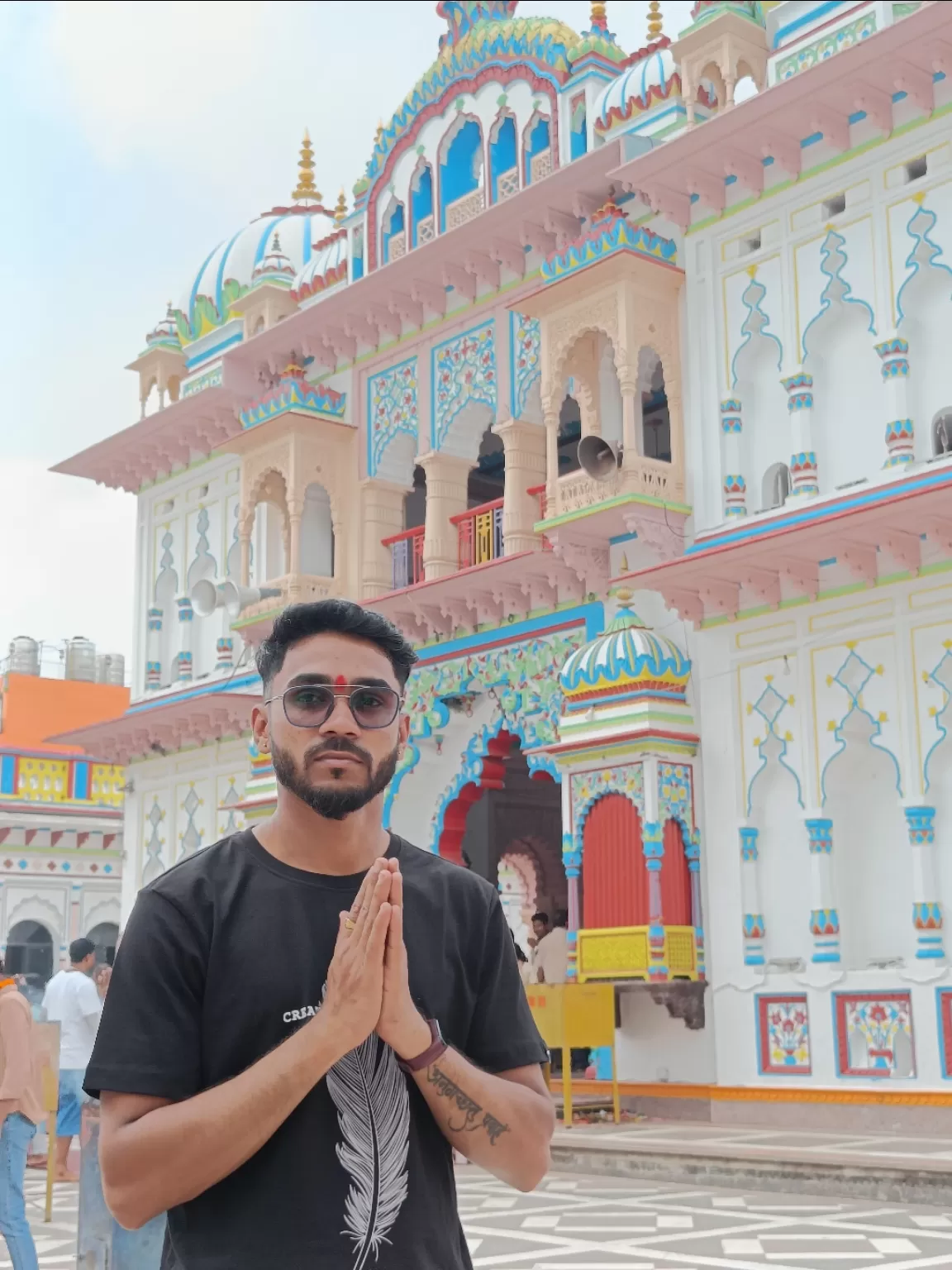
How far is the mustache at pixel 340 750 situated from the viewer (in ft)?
6.82

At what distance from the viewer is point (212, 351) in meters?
17.8

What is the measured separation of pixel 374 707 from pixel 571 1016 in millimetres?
8145

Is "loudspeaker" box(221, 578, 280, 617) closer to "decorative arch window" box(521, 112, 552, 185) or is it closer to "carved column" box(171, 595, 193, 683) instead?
"carved column" box(171, 595, 193, 683)

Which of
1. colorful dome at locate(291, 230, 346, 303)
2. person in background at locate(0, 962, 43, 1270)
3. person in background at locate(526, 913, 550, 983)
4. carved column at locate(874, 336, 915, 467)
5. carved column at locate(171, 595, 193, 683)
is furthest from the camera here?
carved column at locate(171, 595, 193, 683)

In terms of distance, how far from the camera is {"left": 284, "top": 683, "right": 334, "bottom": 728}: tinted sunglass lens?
6.94ft

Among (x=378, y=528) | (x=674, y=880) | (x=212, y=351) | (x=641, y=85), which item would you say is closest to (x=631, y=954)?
(x=674, y=880)

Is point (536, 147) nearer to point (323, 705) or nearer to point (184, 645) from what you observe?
point (184, 645)

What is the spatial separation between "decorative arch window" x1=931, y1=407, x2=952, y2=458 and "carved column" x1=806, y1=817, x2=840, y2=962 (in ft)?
8.17

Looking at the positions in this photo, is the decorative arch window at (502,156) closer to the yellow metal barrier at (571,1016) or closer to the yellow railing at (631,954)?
the yellow railing at (631,954)

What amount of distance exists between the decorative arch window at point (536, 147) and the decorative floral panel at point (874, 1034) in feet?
23.8

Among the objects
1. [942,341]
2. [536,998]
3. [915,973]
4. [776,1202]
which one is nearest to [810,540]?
[942,341]

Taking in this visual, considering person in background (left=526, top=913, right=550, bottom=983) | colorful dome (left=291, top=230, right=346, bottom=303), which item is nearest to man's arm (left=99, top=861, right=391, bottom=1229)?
person in background (left=526, top=913, right=550, bottom=983)

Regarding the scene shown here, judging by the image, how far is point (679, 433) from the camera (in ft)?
38.6

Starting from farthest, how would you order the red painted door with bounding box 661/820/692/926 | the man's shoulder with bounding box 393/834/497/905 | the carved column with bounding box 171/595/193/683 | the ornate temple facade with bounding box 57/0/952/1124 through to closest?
the carved column with bounding box 171/595/193/683 → the red painted door with bounding box 661/820/692/926 → the ornate temple facade with bounding box 57/0/952/1124 → the man's shoulder with bounding box 393/834/497/905
